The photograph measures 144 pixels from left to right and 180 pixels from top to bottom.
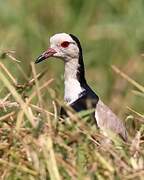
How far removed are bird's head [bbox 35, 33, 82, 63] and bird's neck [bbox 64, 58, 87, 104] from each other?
45 millimetres

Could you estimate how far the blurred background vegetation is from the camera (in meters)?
10.6

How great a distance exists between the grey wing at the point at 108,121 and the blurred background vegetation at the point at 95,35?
10.1 feet

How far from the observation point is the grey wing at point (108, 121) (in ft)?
23.0

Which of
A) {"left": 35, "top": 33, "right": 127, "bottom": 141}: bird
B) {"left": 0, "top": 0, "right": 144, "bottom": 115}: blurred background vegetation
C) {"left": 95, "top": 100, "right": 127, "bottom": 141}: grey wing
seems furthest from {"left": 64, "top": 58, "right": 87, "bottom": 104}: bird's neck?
{"left": 0, "top": 0, "right": 144, "bottom": 115}: blurred background vegetation

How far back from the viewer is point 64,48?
303 inches

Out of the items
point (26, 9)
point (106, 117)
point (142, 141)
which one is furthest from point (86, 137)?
point (26, 9)

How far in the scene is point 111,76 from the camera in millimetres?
10727

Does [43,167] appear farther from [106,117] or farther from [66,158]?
[106,117]

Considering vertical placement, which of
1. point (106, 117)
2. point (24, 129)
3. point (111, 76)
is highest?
point (24, 129)

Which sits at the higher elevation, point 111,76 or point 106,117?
point 106,117

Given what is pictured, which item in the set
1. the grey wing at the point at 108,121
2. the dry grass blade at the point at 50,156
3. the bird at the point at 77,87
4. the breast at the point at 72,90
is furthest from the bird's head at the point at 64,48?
the dry grass blade at the point at 50,156

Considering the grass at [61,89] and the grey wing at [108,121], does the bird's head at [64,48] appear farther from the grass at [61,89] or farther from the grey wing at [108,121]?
the grey wing at [108,121]

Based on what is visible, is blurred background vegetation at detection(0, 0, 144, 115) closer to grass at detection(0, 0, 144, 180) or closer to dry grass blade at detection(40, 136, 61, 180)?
grass at detection(0, 0, 144, 180)

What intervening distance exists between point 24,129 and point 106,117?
154cm
